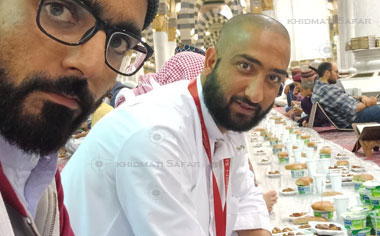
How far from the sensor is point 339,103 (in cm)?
702

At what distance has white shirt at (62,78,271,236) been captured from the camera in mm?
1602

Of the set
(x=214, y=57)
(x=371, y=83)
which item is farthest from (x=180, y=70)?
(x=371, y=83)

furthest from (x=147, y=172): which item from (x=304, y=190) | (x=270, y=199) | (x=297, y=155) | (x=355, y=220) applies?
(x=297, y=155)

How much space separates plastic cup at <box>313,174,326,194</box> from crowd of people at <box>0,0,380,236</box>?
396mm

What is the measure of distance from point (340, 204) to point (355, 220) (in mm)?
275

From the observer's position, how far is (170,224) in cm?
159

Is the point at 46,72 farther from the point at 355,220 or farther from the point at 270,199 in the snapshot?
the point at 270,199

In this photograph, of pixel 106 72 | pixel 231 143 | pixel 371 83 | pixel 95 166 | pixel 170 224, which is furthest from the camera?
pixel 371 83

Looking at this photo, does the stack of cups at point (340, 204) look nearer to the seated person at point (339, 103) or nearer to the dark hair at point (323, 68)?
the seated person at point (339, 103)

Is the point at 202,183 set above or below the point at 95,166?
below

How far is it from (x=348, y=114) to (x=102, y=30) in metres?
6.59

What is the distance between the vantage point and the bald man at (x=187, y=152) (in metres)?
1.62

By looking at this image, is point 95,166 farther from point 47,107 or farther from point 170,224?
point 47,107

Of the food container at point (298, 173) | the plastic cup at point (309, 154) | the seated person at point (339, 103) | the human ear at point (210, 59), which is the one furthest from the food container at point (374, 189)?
the seated person at point (339, 103)
